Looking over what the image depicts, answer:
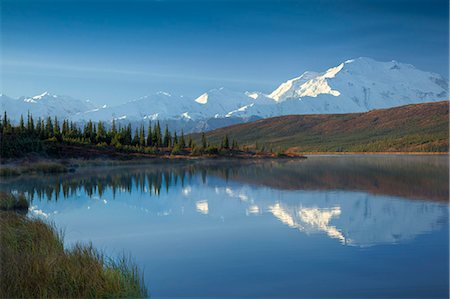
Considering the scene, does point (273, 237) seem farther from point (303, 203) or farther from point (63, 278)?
point (303, 203)

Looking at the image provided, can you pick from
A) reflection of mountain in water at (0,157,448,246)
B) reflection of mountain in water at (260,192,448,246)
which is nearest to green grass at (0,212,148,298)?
reflection of mountain in water at (260,192,448,246)

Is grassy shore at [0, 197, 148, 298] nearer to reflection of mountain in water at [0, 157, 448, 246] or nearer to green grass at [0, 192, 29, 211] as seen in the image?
reflection of mountain in water at [0, 157, 448, 246]

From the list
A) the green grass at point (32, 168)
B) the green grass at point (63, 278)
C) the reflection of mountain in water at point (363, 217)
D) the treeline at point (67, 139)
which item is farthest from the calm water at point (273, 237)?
the treeline at point (67, 139)

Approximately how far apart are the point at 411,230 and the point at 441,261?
584 centimetres

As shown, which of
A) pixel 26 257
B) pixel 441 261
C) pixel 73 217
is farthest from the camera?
pixel 73 217

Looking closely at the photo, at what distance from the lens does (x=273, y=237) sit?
20438mm

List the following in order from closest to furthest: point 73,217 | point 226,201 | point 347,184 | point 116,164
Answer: point 73,217
point 226,201
point 347,184
point 116,164

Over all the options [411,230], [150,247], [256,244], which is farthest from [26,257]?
[411,230]

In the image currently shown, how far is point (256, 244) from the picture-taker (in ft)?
62.7

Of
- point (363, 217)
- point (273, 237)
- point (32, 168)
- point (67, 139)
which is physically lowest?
point (273, 237)

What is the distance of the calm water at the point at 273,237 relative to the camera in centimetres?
1362

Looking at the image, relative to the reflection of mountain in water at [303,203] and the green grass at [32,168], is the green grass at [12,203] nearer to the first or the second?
the reflection of mountain in water at [303,203]

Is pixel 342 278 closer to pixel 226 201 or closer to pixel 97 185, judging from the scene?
pixel 226 201

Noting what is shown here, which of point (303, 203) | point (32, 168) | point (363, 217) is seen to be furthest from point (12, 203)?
point (32, 168)
